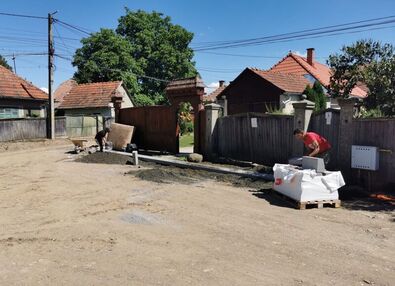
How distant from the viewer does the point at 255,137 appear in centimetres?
1326

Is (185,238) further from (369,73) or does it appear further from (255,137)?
(369,73)

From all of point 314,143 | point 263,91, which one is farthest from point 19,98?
point 314,143

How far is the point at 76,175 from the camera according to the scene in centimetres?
1258

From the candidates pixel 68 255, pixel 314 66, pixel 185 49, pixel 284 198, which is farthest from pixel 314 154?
pixel 185 49

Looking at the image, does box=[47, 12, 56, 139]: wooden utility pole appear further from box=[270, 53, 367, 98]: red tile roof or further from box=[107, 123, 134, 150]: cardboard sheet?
box=[270, 53, 367, 98]: red tile roof

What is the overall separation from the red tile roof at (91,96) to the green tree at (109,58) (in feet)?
10.5

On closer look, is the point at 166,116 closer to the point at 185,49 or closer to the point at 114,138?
the point at 114,138

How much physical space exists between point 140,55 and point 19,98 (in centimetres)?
1823

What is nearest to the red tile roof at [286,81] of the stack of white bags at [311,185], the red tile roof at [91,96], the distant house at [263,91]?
the distant house at [263,91]

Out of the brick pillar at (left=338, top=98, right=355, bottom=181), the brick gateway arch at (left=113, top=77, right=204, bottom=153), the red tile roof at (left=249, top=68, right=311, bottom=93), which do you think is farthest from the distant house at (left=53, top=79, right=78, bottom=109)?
the brick pillar at (left=338, top=98, right=355, bottom=181)

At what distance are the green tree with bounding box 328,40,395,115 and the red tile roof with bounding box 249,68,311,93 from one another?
7.32 meters

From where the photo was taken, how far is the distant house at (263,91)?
30.5 meters

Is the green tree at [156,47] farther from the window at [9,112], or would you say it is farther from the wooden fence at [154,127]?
the wooden fence at [154,127]

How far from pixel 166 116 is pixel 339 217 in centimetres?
1112
